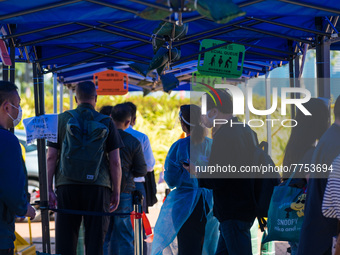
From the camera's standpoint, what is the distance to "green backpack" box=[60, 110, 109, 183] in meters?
5.22

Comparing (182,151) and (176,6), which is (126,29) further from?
(176,6)

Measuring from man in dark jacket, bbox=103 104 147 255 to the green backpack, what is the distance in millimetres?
1016

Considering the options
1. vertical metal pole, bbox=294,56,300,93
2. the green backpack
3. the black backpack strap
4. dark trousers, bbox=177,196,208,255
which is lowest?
dark trousers, bbox=177,196,208,255

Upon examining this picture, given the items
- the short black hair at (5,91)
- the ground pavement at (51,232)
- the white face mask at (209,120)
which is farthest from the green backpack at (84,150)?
the ground pavement at (51,232)

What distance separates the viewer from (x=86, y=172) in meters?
5.22

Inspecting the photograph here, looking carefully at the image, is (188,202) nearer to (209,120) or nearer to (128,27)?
(209,120)

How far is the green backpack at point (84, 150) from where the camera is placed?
522 cm

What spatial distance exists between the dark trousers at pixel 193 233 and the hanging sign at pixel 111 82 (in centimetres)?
495

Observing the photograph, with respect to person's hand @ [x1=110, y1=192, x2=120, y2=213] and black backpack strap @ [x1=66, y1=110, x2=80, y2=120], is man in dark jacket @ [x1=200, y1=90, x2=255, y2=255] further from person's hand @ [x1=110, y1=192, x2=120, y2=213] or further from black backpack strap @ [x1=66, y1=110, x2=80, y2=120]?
black backpack strap @ [x1=66, y1=110, x2=80, y2=120]

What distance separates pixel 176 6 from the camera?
11.9 feet

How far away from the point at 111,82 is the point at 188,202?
16.8ft

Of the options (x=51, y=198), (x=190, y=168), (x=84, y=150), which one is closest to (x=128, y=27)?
(x=84, y=150)

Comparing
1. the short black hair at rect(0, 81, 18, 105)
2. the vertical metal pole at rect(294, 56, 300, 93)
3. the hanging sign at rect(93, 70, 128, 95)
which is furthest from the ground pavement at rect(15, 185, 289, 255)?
the short black hair at rect(0, 81, 18, 105)

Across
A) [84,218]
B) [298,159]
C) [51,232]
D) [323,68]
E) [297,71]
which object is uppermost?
[297,71]
